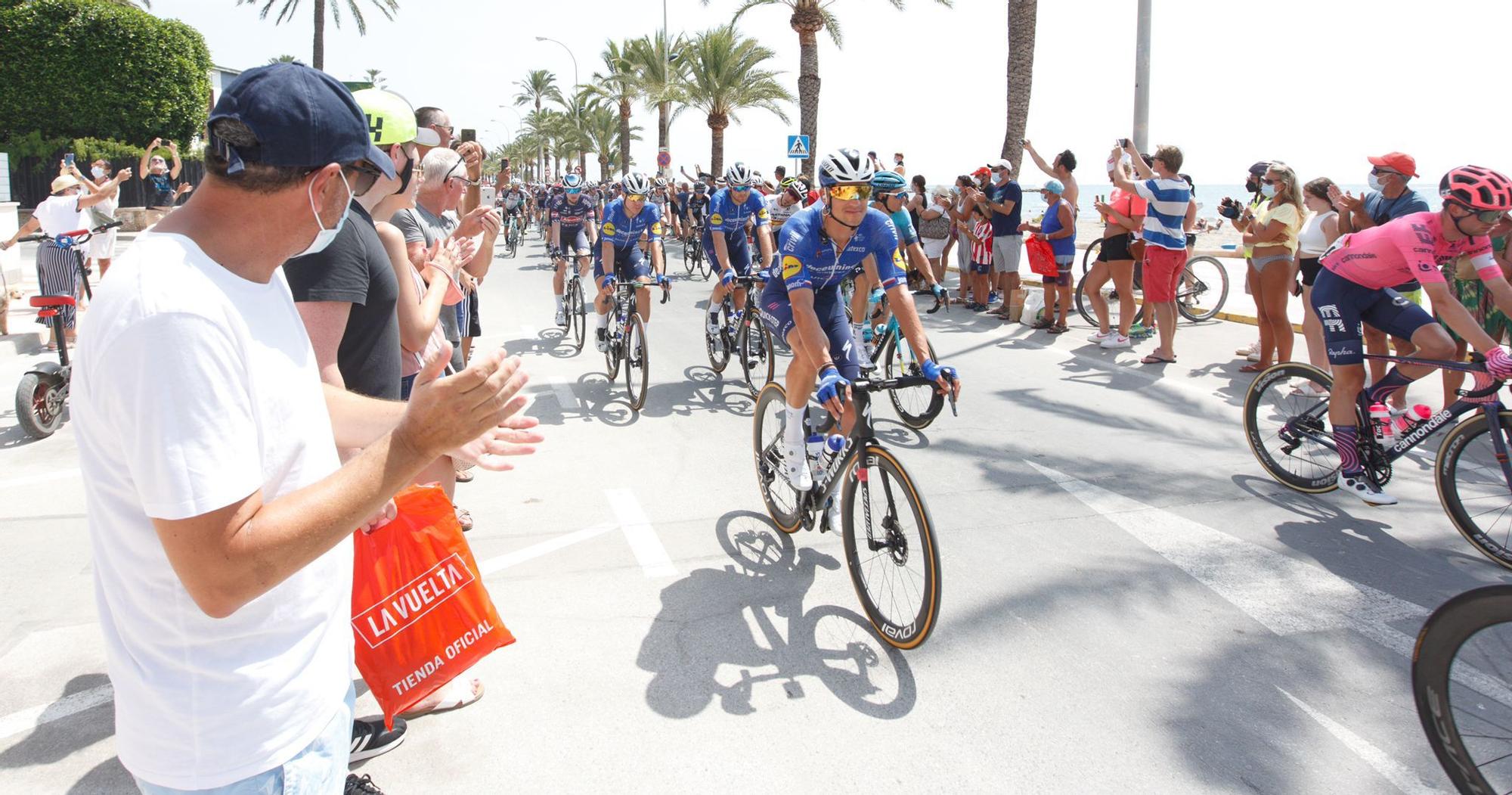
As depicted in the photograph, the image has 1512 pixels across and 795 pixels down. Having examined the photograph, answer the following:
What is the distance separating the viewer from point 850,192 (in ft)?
16.0

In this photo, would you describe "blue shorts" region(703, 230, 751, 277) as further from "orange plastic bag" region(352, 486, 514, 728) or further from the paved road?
"orange plastic bag" region(352, 486, 514, 728)

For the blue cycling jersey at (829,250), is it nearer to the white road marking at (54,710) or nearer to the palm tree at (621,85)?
the white road marking at (54,710)

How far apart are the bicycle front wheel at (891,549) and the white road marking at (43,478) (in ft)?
17.9

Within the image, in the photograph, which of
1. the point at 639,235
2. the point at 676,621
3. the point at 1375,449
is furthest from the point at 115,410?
the point at 639,235

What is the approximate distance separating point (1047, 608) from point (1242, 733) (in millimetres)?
1089

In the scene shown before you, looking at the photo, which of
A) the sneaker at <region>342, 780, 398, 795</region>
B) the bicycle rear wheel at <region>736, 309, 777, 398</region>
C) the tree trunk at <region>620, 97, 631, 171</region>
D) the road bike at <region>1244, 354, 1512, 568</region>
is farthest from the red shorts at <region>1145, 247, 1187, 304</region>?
the tree trunk at <region>620, 97, 631, 171</region>

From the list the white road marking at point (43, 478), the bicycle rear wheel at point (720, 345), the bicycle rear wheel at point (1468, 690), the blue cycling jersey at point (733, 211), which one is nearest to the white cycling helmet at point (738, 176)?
the blue cycling jersey at point (733, 211)

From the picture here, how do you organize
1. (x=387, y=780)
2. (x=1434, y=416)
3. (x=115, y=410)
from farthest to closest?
(x=1434, y=416)
(x=387, y=780)
(x=115, y=410)

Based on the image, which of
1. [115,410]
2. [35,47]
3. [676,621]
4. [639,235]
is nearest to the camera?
[115,410]

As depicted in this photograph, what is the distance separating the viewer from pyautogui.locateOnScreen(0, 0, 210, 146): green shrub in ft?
108

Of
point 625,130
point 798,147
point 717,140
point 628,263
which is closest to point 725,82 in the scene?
point 717,140

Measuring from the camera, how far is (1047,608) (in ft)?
14.0

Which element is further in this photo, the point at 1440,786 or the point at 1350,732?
the point at 1350,732

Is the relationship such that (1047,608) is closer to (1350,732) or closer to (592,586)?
(1350,732)
